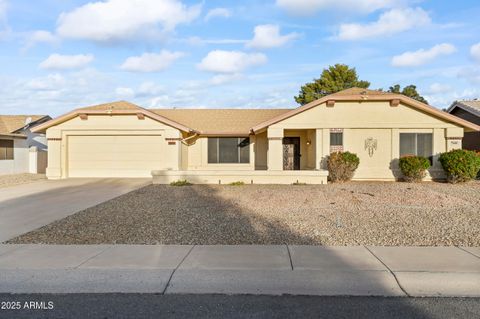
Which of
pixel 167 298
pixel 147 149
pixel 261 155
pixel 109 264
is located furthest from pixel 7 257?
pixel 261 155

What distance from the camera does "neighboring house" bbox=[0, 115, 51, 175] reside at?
26.6 metres

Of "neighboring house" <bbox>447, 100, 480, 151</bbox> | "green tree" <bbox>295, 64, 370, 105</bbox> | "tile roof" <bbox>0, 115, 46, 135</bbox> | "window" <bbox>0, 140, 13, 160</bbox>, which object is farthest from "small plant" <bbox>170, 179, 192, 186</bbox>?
"green tree" <bbox>295, 64, 370, 105</bbox>

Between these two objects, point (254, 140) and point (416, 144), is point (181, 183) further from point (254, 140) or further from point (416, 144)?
point (416, 144)

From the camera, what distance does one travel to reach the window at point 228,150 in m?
24.9

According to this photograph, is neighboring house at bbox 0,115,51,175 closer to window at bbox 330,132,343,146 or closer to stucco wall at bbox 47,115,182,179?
stucco wall at bbox 47,115,182,179

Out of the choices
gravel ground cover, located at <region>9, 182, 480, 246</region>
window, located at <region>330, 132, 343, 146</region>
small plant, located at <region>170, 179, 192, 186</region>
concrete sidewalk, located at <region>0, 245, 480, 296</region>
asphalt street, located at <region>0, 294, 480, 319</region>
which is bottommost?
asphalt street, located at <region>0, 294, 480, 319</region>

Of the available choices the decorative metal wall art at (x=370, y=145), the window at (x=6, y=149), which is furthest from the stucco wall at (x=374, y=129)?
the window at (x=6, y=149)

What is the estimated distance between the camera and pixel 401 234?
8.77 m

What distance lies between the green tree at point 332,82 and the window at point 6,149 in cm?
2936

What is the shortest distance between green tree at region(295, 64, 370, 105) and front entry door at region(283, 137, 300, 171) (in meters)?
21.8

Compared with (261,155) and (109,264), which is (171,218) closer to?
→ (109,264)

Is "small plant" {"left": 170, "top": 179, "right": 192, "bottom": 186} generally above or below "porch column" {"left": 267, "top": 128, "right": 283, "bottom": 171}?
below

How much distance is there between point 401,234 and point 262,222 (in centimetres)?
315

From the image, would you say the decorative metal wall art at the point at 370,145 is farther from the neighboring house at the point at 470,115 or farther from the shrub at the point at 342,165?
the neighboring house at the point at 470,115
